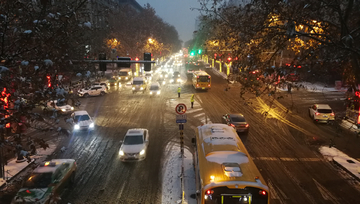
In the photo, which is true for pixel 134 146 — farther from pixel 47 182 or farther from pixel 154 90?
pixel 154 90

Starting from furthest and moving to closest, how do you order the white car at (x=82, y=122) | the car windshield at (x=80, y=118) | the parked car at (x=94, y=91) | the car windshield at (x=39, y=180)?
the parked car at (x=94, y=91)
the car windshield at (x=80, y=118)
the white car at (x=82, y=122)
the car windshield at (x=39, y=180)

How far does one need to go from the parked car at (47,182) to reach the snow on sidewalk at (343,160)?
Answer: 1368 cm

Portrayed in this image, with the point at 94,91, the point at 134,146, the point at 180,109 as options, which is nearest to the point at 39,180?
the point at 134,146

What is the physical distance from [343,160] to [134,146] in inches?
471

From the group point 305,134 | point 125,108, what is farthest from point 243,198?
point 125,108

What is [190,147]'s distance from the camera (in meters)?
16.1

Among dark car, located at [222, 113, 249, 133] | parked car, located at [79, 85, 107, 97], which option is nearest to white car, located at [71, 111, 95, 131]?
dark car, located at [222, 113, 249, 133]

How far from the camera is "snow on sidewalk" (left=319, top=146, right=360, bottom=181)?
1262cm

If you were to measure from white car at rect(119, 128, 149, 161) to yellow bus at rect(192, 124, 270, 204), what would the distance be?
A: 5.55 meters

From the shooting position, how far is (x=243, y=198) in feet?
23.0

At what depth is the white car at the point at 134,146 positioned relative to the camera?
45.8 ft

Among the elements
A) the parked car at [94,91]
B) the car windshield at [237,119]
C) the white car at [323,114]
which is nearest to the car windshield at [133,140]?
the car windshield at [237,119]

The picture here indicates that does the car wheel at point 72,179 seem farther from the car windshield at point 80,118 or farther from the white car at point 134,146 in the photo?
the car windshield at point 80,118

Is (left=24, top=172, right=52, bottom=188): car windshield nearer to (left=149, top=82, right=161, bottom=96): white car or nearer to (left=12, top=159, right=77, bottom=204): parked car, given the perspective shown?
(left=12, top=159, right=77, bottom=204): parked car
